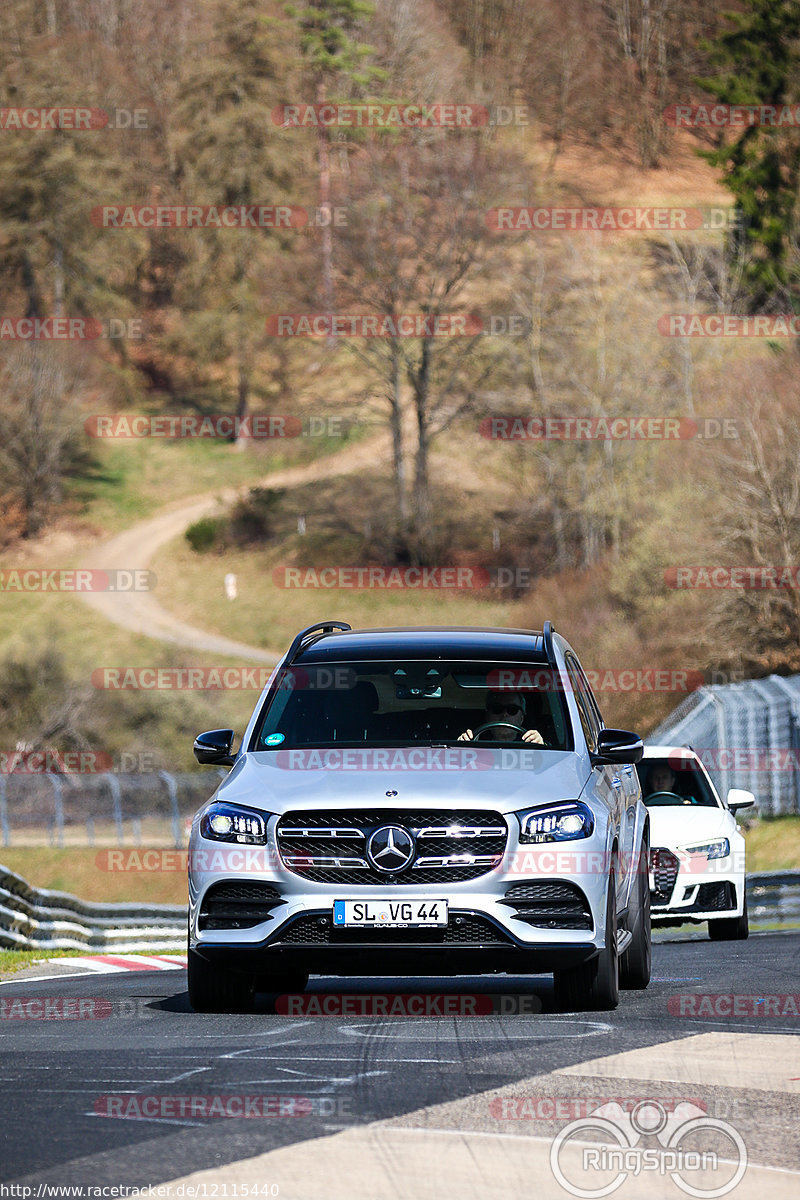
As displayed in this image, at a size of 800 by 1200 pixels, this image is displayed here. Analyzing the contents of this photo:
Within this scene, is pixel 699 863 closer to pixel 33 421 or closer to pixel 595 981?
pixel 595 981

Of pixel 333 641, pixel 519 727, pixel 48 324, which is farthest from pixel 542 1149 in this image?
pixel 48 324

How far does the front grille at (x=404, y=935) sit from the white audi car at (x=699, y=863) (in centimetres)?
719

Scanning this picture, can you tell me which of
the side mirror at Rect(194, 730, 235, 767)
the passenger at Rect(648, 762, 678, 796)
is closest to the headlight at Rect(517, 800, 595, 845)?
the side mirror at Rect(194, 730, 235, 767)

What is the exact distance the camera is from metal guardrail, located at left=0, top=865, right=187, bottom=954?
56.4 feet

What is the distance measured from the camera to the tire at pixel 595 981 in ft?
28.7

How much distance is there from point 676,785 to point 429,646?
740 centimetres

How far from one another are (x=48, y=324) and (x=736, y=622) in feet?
163

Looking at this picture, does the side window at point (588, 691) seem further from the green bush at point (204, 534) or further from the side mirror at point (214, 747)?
the green bush at point (204, 534)

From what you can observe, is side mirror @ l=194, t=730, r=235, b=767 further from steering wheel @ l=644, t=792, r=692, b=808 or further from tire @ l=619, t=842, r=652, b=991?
steering wheel @ l=644, t=792, r=692, b=808

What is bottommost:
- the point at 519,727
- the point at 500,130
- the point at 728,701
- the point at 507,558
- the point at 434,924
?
the point at 507,558

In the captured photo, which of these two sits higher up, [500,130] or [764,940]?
[500,130]

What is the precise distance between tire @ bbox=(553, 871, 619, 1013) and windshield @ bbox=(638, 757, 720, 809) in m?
7.48

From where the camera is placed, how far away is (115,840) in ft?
115

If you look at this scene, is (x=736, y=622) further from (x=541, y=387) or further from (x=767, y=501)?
(x=541, y=387)
